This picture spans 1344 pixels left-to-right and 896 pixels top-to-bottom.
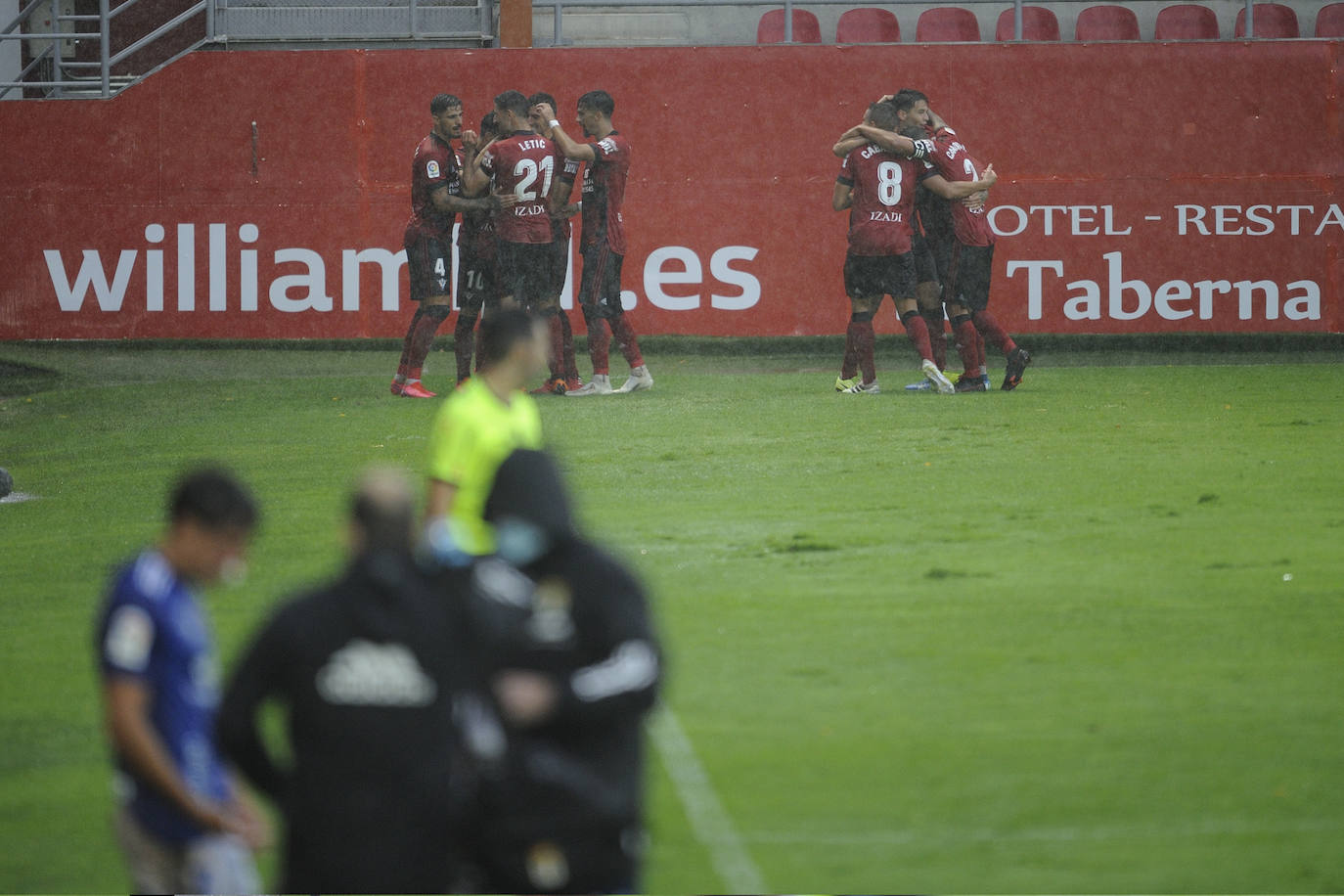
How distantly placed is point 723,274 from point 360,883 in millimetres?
19788

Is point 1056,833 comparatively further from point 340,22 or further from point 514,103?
point 340,22

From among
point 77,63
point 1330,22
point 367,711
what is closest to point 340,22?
point 77,63

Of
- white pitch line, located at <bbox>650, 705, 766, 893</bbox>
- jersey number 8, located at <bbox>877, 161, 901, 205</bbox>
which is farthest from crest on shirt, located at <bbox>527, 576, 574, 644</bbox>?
jersey number 8, located at <bbox>877, 161, 901, 205</bbox>

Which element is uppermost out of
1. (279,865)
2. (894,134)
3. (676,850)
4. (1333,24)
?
(1333,24)

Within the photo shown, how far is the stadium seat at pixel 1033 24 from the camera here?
83.5 feet

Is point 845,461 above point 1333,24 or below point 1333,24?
below

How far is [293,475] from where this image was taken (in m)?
13.4

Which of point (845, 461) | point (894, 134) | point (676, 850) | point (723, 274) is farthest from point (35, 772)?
point (723, 274)

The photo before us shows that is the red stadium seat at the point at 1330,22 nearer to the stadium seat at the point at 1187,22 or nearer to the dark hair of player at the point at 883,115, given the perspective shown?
the stadium seat at the point at 1187,22

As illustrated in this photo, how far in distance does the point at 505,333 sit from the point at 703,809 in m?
1.67

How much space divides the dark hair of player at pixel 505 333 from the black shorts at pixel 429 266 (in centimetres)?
1157

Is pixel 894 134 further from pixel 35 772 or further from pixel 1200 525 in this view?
pixel 35 772

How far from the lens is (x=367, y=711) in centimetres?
393

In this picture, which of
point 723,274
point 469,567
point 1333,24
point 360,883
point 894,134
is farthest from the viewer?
point 1333,24
